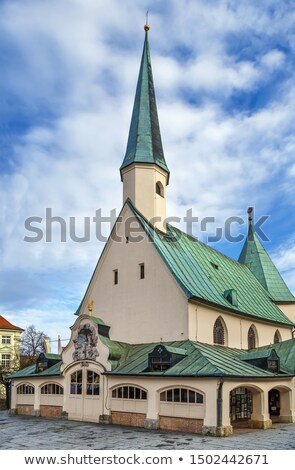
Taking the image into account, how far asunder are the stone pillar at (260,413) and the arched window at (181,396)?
3.98 metres

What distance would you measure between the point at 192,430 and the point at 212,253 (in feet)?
56.1

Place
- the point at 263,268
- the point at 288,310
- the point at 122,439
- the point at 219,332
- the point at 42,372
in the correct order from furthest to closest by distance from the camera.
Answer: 1. the point at 263,268
2. the point at 288,310
3. the point at 42,372
4. the point at 219,332
5. the point at 122,439

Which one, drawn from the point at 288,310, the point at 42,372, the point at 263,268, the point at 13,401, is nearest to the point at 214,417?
the point at 42,372

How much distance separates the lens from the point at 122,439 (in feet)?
Result: 60.2

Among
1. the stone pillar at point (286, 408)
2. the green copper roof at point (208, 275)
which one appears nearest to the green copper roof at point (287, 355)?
the stone pillar at point (286, 408)

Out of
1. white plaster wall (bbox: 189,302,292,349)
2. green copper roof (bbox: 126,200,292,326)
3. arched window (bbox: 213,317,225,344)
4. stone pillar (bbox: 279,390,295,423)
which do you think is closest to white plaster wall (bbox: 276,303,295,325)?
green copper roof (bbox: 126,200,292,326)

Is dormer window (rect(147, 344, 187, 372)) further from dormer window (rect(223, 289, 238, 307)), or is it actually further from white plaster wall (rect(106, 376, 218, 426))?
dormer window (rect(223, 289, 238, 307))

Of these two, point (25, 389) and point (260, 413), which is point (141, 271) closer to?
point (260, 413)

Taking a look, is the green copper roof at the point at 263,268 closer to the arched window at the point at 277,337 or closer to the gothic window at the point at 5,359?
the arched window at the point at 277,337

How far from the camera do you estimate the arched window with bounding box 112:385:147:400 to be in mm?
22555

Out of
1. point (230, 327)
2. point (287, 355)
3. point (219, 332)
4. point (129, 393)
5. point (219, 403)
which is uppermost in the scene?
point (230, 327)

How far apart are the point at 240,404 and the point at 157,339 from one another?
5.95 m
